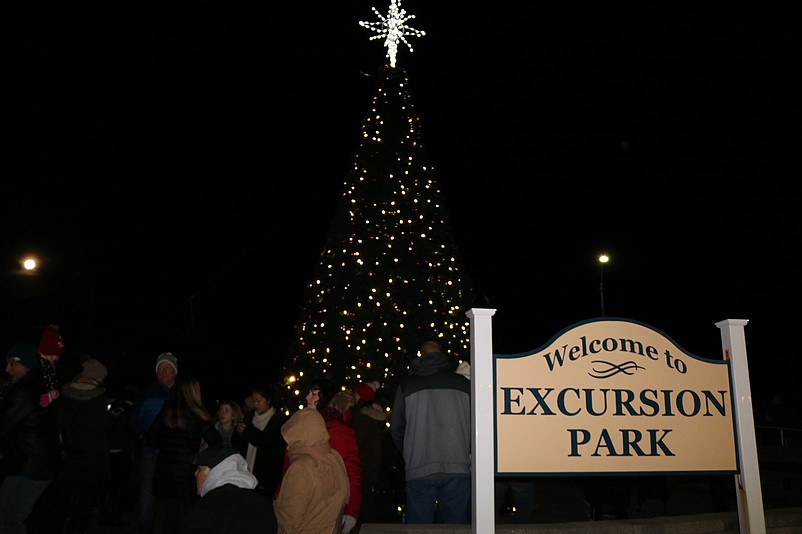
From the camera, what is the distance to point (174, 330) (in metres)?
27.4

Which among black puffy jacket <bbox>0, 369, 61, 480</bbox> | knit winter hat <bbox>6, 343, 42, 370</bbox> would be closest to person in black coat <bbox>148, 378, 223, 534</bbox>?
black puffy jacket <bbox>0, 369, 61, 480</bbox>

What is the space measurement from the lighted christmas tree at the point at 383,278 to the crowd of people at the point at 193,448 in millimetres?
3446

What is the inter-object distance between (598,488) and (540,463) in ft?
11.5

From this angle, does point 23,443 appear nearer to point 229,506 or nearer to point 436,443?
point 229,506

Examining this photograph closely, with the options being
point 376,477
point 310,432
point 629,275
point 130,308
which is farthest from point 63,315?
point 629,275

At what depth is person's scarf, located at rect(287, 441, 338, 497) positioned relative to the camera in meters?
3.73

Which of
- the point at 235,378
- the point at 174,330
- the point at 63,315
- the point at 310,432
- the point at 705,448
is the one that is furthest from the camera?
the point at 174,330

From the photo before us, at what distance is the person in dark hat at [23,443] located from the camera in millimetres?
4305

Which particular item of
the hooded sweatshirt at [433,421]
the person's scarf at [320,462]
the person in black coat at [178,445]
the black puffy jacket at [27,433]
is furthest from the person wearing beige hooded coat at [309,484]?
the black puffy jacket at [27,433]

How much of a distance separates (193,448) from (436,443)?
1.85m

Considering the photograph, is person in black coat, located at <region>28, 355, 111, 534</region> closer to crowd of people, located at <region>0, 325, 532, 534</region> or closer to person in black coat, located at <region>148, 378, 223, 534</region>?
crowd of people, located at <region>0, 325, 532, 534</region>

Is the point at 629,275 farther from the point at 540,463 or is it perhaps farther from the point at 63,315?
the point at 540,463

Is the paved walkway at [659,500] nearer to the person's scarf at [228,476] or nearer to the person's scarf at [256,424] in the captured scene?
the person's scarf at [256,424]

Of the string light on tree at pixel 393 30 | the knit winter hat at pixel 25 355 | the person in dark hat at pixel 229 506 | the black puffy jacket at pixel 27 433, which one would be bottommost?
the person in dark hat at pixel 229 506
